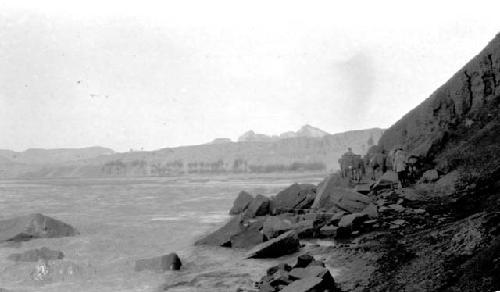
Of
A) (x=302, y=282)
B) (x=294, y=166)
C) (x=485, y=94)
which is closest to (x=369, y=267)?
(x=302, y=282)

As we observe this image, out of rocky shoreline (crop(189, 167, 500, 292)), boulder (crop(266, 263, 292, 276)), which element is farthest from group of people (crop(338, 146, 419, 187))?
boulder (crop(266, 263, 292, 276))

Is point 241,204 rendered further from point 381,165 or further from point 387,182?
point 387,182

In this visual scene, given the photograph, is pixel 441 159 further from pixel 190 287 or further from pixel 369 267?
pixel 190 287

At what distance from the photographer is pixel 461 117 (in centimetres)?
2119

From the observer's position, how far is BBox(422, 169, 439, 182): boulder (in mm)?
18016

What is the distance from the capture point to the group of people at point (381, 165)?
19969 millimetres

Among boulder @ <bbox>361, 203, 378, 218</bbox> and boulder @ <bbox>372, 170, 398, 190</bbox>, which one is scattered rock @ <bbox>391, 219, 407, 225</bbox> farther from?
boulder @ <bbox>372, 170, 398, 190</bbox>

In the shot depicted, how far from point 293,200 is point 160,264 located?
12.2 m

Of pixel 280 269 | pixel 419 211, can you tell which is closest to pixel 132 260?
pixel 280 269

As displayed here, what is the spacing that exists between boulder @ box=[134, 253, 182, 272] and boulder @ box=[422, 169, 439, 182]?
11.1 metres

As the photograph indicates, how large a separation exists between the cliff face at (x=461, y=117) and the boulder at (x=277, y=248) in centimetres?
845

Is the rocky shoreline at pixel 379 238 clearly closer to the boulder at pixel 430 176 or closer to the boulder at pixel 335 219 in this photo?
the boulder at pixel 335 219

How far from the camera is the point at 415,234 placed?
464 inches

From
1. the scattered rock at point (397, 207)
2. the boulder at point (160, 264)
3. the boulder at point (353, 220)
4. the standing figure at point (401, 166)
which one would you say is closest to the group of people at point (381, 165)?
the standing figure at point (401, 166)
